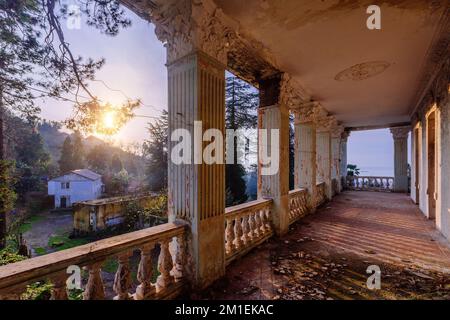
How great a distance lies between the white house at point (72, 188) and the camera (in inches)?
982

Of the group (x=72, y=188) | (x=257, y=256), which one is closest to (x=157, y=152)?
(x=257, y=256)

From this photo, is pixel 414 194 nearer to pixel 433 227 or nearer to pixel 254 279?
pixel 433 227

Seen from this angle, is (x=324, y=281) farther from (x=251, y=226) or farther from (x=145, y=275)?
(x=145, y=275)

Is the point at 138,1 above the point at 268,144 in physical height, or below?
above

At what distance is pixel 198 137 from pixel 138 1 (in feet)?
6.28

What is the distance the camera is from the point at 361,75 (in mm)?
4992

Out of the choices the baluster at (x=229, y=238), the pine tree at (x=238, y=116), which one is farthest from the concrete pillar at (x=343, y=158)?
the baluster at (x=229, y=238)

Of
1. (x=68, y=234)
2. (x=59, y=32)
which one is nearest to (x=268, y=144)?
(x=59, y=32)

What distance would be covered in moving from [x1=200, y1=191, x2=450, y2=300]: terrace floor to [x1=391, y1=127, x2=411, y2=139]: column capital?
316 inches

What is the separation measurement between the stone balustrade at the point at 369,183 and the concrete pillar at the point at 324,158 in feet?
18.3

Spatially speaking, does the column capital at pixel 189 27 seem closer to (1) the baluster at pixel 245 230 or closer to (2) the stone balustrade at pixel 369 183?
(1) the baluster at pixel 245 230
